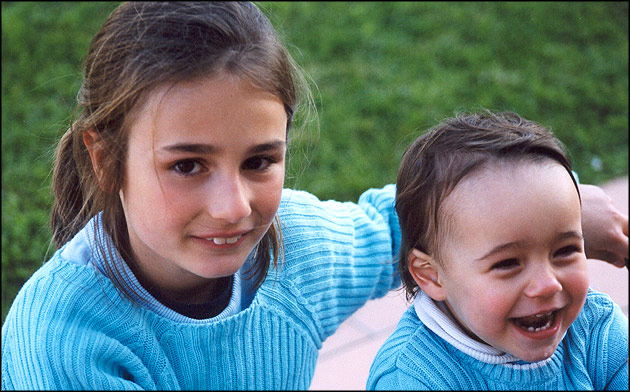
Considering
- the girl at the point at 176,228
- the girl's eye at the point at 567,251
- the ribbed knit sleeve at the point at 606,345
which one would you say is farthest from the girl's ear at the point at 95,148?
the ribbed knit sleeve at the point at 606,345

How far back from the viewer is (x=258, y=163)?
160 centimetres

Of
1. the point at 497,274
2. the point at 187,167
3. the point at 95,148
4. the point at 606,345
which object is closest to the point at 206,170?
the point at 187,167

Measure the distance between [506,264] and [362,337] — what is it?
1.66 metres

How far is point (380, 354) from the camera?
175 centimetres

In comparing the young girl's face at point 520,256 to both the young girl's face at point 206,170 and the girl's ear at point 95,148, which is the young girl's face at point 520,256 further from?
the girl's ear at point 95,148

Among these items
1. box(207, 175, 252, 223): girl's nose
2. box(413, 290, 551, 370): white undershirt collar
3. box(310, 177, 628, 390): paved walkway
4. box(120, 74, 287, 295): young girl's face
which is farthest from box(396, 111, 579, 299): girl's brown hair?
box(310, 177, 628, 390): paved walkway

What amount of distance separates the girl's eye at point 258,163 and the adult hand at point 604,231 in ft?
2.79

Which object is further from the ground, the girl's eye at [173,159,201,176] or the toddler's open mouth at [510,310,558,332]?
the girl's eye at [173,159,201,176]

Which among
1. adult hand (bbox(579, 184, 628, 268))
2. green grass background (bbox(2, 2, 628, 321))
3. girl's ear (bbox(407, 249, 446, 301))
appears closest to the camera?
girl's ear (bbox(407, 249, 446, 301))

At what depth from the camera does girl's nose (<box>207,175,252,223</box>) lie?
4.94 ft

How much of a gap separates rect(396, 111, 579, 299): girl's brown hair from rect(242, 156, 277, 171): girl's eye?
366 millimetres

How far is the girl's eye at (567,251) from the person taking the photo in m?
1.55

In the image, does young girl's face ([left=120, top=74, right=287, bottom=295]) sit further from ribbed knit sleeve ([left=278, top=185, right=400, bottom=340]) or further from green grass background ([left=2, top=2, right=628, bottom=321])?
green grass background ([left=2, top=2, right=628, bottom=321])

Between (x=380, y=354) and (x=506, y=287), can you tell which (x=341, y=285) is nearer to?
(x=380, y=354)
